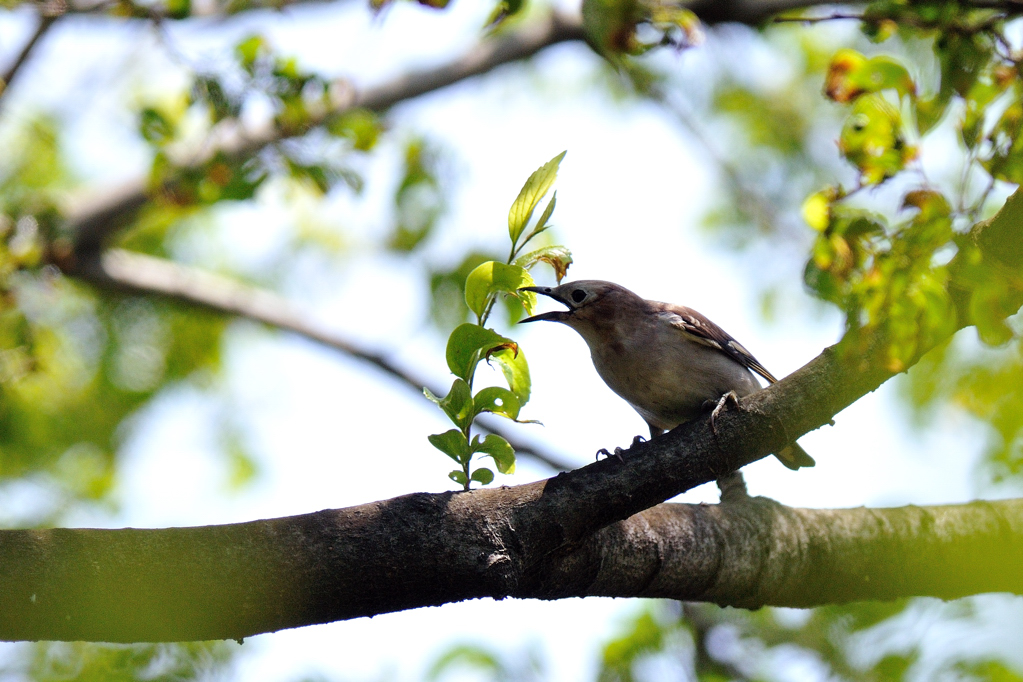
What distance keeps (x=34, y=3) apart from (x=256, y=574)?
12.4 feet

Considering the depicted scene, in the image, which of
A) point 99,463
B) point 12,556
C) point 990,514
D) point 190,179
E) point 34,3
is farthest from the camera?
point 99,463

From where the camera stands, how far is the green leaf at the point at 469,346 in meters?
2.90

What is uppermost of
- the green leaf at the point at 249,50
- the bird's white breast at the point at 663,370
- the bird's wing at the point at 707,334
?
the bird's wing at the point at 707,334

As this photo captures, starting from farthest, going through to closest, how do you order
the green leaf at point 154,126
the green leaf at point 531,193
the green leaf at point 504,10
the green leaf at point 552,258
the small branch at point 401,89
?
the small branch at point 401,89, the green leaf at point 154,126, the green leaf at point 504,10, the green leaf at point 552,258, the green leaf at point 531,193

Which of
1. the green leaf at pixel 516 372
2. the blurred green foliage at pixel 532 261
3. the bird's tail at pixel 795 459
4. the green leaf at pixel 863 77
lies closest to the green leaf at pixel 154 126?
the blurred green foliage at pixel 532 261

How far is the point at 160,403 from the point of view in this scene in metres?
8.22

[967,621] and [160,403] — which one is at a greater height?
[967,621]

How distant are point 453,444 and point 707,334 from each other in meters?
3.05

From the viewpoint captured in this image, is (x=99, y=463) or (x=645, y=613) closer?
(x=645, y=613)

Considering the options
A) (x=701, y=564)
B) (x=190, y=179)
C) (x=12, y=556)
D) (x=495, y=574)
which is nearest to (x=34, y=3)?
(x=190, y=179)

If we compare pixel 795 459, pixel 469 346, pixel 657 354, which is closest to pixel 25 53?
pixel 469 346

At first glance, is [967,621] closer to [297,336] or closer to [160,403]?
[297,336]

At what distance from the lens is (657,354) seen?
5.40 meters

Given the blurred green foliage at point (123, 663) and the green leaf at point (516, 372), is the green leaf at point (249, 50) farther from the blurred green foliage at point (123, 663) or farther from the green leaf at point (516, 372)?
the blurred green foliage at point (123, 663)
